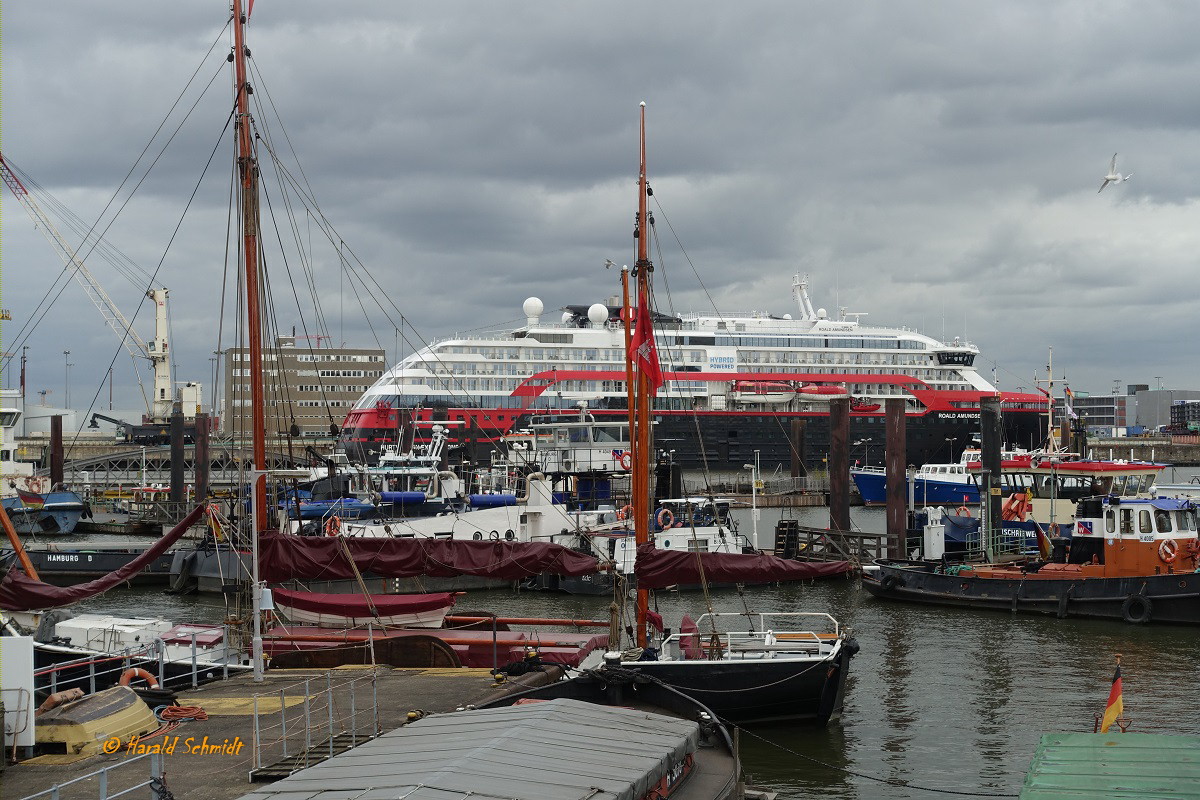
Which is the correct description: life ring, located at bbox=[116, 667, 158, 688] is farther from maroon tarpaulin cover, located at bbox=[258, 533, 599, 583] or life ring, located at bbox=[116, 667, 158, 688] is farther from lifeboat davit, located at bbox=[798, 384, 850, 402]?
lifeboat davit, located at bbox=[798, 384, 850, 402]

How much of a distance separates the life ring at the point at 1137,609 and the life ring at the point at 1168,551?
143cm

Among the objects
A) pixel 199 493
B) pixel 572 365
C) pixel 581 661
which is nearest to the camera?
pixel 581 661

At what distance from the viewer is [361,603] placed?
2375cm

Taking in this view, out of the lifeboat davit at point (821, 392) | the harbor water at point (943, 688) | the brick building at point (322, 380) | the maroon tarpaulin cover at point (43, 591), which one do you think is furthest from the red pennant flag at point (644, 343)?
the brick building at point (322, 380)

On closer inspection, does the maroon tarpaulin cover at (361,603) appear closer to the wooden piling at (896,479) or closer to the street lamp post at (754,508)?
the street lamp post at (754,508)

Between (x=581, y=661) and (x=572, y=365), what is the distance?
2912 inches

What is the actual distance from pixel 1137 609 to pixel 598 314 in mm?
69212

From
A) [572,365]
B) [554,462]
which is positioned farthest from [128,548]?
[572,365]

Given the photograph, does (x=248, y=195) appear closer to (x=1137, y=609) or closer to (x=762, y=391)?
(x=1137, y=609)

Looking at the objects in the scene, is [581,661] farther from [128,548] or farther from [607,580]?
[128,548]

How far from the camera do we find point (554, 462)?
46.4 m

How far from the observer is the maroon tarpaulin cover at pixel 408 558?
23.7m

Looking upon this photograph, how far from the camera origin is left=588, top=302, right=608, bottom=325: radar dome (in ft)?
318

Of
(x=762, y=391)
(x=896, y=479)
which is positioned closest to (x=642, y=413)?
(x=896, y=479)
